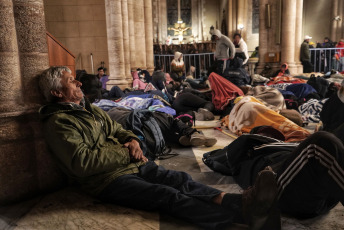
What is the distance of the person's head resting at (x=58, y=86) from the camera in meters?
2.41

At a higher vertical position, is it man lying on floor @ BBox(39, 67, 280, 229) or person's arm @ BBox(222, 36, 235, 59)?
person's arm @ BBox(222, 36, 235, 59)

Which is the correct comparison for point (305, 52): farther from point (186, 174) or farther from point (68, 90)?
point (68, 90)

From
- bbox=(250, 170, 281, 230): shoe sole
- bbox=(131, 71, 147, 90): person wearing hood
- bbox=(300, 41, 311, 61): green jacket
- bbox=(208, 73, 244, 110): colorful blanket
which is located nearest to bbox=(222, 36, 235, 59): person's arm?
bbox=(208, 73, 244, 110): colorful blanket

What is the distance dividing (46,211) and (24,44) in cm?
126

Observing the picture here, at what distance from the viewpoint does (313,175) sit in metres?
1.80

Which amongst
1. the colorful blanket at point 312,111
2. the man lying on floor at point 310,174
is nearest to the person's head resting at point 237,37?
the colorful blanket at point 312,111

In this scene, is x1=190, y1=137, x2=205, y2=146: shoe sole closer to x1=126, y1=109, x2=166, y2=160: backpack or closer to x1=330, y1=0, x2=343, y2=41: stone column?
x1=126, y1=109, x2=166, y2=160: backpack

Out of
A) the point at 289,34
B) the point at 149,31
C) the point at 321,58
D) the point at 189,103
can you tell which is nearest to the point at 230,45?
the point at 189,103

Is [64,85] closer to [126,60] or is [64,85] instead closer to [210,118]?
[210,118]

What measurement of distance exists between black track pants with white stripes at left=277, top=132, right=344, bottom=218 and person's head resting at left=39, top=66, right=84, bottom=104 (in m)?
1.61

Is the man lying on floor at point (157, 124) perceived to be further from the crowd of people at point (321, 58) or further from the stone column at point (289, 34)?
the crowd of people at point (321, 58)

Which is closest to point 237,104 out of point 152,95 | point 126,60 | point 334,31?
point 152,95

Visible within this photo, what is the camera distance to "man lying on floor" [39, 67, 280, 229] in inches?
74.4

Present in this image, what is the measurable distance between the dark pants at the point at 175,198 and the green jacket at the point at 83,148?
0.09m
